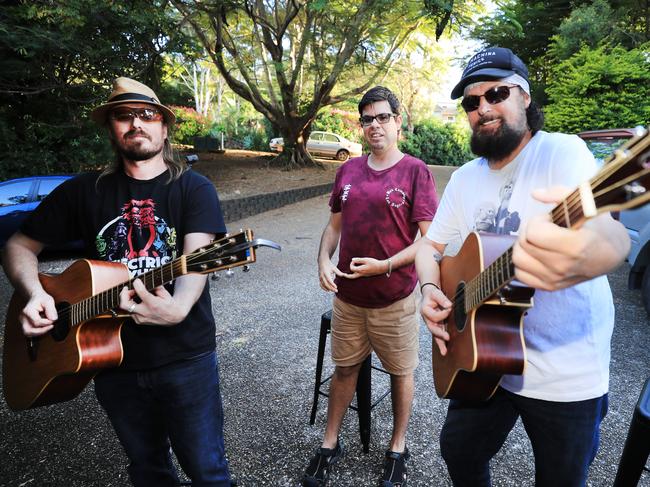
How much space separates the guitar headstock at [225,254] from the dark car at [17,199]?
21.3 feet

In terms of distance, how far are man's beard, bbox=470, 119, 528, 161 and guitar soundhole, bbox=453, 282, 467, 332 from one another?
0.53m

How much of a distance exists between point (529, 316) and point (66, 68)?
10.2 m

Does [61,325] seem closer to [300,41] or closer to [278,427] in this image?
[278,427]

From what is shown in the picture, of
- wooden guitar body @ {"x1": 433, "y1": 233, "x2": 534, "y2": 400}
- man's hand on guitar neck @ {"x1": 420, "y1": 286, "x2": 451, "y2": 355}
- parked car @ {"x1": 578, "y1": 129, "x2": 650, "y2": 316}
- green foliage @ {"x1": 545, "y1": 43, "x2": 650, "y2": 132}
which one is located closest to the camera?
wooden guitar body @ {"x1": 433, "y1": 233, "x2": 534, "y2": 400}

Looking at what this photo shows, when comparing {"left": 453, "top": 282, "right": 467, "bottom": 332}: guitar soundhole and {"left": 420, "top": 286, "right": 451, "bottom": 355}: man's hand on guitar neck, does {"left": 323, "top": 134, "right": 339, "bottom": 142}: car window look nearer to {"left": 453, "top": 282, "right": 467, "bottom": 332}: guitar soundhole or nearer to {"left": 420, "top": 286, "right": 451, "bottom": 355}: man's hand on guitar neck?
{"left": 420, "top": 286, "right": 451, "bottom": 355}: man's hand on guitar neck

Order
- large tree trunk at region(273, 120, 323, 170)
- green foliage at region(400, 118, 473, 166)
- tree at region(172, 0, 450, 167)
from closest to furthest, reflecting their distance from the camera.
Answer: tree at region(172, 0, 450, 167) → large tree trunk at region(273, 120, 323, 170) → green foliage at region(400, 118, 473, 166)

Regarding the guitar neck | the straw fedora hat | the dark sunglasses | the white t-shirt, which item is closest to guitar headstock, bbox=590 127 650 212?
the white t-shirt

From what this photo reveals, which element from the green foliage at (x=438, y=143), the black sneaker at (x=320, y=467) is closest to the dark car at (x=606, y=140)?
the black sneaker at (x=320, y=467)

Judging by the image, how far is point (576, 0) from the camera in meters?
13.0

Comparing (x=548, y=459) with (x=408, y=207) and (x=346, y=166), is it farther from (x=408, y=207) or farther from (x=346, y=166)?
(x=346, y=166)

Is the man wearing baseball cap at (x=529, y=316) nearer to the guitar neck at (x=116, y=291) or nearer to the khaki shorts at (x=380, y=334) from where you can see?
the khaki shorts at (x=380, y=334)

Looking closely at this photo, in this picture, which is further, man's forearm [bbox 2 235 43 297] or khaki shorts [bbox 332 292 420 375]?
khaki shorts [bbox 332 292 420 375]

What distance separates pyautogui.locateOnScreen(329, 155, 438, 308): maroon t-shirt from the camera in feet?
7.55

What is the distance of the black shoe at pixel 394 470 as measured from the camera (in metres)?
2.31
